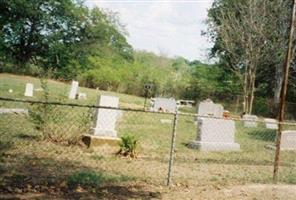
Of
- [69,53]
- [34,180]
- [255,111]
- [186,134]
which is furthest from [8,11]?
[34,180]

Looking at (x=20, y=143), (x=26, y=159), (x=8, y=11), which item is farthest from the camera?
(x=8, y=11)

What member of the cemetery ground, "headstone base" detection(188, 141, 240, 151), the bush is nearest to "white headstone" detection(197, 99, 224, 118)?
the cemetery ground

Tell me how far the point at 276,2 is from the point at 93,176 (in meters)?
29.8

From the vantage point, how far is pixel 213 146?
1491 cm

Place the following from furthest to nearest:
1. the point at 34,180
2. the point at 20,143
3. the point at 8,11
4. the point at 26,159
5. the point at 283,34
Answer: the point at 8,11 → the point at 283,34 → the point at 20,143 → the point at 26,159 → the point at 34,180

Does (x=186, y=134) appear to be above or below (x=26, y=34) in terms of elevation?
below

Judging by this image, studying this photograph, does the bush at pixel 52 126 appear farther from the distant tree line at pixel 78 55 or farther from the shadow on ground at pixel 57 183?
the distant tree line at pixel 78 55

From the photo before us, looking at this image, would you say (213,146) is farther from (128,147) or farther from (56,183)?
(56,183)

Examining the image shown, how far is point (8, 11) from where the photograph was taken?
56781mm

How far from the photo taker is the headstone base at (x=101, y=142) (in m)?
12.6

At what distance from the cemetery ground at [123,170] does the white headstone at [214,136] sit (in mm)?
463

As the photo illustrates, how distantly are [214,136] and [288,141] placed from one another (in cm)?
329

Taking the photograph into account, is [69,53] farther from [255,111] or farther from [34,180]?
[34,180]

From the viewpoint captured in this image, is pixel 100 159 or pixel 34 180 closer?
pixel 34 180
